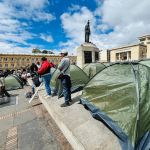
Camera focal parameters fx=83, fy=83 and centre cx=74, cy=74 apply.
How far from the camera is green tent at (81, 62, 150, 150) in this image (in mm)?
1535

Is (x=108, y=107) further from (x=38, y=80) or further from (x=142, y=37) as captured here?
(x=142, y=37)

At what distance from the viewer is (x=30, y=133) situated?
2.55 m

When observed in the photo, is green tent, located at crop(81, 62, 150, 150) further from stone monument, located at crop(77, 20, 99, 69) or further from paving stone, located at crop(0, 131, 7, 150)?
stone monument, located at crop(77, 20, 99, 69)

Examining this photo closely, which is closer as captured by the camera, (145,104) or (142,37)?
(145,104)

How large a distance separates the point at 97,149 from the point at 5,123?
11.1 ft

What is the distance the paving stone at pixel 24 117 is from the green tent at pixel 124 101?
2.33m

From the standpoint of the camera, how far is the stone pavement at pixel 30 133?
7.00 ft

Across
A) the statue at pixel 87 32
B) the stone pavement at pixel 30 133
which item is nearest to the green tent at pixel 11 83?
the stone pavement at pixel 30 133

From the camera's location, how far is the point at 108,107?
2.16 m

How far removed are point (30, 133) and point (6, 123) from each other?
4.20 feet

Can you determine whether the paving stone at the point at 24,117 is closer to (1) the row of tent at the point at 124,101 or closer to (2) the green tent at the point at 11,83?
(1) the row of tent at the point at 124,101


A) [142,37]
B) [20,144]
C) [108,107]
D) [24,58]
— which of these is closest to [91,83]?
[108,107]

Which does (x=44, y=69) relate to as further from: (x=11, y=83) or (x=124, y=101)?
(x=11, y=83)

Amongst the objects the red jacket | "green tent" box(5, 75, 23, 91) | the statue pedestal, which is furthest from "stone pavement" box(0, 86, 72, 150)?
the statue pedestal
